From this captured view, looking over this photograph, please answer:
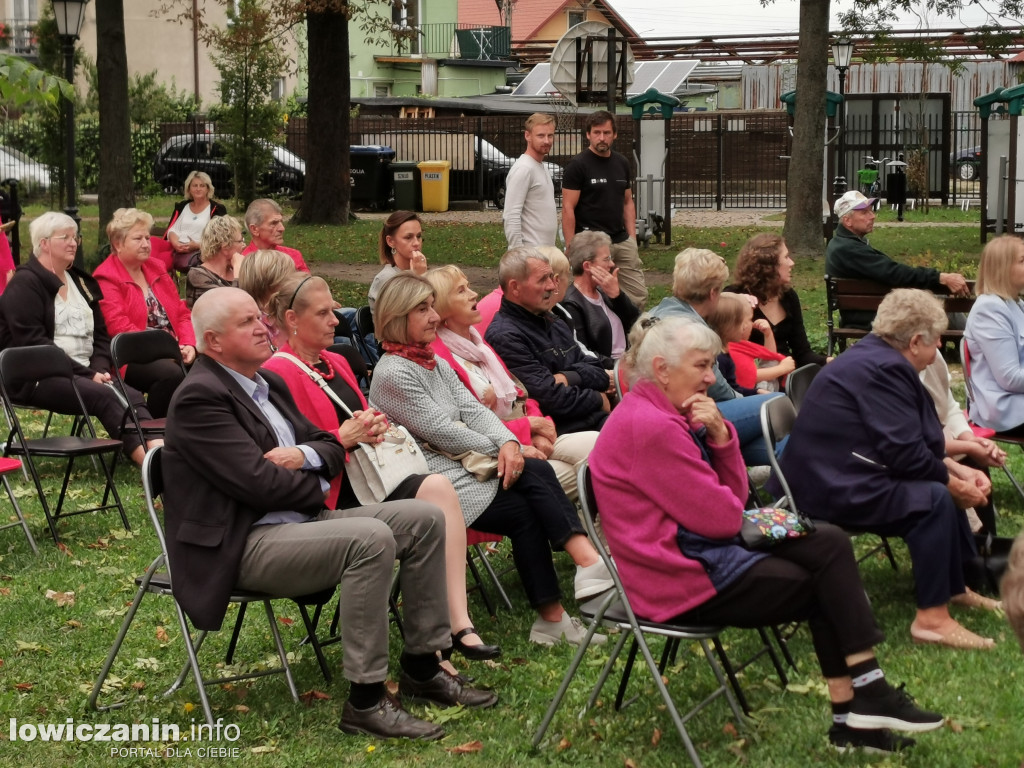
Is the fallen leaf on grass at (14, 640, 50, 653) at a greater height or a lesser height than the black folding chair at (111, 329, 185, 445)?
→ lesser

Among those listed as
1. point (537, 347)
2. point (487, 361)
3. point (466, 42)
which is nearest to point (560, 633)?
point (487, 361)

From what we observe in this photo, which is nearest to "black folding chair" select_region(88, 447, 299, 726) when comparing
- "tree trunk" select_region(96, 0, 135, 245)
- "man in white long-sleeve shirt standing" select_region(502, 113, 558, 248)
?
"man in white long-sleeve shirt standing" select_region(502, 113, 558, 248)

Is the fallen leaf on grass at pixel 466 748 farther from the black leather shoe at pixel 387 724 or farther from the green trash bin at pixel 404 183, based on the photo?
the green trash bin at pixel 404 183

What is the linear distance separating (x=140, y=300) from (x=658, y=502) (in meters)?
5.48

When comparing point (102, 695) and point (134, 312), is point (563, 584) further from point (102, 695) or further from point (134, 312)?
point (134, 312)

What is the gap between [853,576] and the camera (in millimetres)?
4484

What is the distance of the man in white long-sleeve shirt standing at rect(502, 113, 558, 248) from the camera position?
10.2m

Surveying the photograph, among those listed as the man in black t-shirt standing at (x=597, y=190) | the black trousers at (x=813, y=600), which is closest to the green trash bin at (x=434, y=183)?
the man in black t-shirt standing at (x=597, y=190)

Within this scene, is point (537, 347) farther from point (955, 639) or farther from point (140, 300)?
point (140, 300)

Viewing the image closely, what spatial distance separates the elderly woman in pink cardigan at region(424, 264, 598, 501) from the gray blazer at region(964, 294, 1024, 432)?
2179mm

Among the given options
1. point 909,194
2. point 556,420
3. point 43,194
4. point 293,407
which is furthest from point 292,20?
point 293,407

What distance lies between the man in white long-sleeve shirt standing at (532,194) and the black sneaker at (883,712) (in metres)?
6.15

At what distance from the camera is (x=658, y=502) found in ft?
14.7

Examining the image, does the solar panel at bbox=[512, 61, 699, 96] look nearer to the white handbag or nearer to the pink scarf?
the pink scarf
